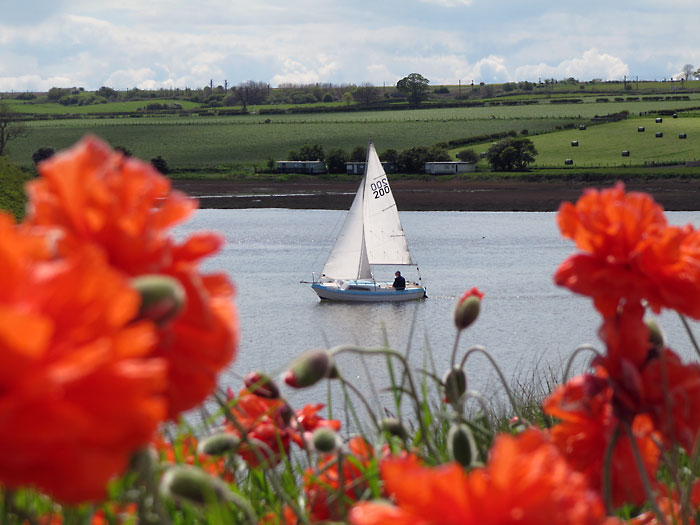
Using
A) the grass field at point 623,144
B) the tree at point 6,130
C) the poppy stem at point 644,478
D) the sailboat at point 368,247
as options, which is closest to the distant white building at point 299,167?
the grass field at point 623,144

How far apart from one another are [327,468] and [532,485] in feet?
3.51

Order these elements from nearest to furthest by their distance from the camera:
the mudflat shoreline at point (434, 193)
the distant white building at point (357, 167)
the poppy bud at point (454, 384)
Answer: the poppy bud at point (454, 384), the mudflat shoreline at point (434, 193), the distant white building at point (357, 167)

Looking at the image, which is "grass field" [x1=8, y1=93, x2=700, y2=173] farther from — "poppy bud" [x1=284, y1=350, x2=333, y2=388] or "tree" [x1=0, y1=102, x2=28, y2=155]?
"poppy bud" [x1=284, y1=350, x2=333, y2=388]

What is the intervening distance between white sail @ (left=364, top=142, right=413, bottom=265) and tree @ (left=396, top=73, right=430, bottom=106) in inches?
4791

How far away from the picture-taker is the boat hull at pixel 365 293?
38.9 m

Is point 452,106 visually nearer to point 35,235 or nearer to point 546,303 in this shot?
point 546,303

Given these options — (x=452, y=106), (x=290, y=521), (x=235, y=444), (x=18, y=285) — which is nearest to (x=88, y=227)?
(x=18, y=285)

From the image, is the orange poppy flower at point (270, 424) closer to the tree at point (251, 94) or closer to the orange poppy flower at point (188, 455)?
the orange poppy flower at point (188, 455)

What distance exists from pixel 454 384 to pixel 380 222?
38726mm

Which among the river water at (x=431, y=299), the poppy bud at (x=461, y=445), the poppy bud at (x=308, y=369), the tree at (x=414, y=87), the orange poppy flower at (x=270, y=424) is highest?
the tree at (x=414, y=87)

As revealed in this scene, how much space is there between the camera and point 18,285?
705 millimetres

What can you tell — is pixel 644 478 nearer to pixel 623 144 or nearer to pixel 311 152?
pixel 311 152

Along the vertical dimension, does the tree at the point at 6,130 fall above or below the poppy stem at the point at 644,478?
below

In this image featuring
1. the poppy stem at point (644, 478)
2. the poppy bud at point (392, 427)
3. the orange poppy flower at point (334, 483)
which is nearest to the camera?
the poppy stem at point (644, 478)
